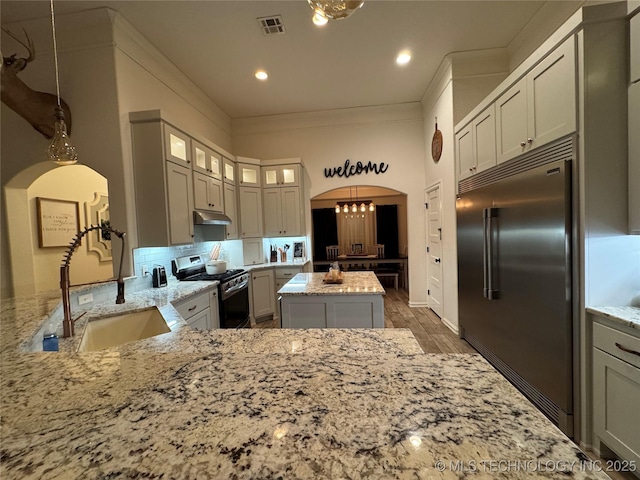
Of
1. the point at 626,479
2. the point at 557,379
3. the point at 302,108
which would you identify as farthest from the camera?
the point at 302,108

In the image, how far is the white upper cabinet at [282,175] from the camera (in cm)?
487

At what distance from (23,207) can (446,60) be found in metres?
5.33

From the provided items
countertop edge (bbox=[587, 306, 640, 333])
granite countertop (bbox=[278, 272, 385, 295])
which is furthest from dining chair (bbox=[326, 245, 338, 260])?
countertop edge (bbox=[587, 306, 640, 333])

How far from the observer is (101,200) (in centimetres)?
402

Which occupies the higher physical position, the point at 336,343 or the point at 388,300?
the point at 336,343

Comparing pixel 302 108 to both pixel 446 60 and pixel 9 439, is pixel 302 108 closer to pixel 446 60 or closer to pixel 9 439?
pixel 446 60

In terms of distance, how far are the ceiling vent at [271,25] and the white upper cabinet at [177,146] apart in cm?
144

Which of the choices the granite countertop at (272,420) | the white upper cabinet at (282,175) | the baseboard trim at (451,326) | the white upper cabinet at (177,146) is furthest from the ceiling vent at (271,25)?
the baseboard trim at (451,326)

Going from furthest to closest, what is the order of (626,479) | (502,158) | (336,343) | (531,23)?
(531,23) < (502,158) < (626,479) < (336,343)

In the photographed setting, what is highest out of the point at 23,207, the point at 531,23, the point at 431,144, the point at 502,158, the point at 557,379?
the point at 531,23

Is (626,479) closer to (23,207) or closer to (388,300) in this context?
(388,300)

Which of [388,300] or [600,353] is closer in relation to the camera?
[600,353]

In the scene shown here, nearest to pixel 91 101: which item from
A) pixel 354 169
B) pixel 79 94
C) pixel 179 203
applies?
pixel 79 94

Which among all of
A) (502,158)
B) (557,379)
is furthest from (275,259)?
(557,379)
